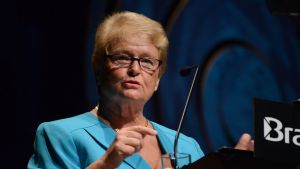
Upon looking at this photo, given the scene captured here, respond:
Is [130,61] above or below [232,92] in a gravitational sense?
above

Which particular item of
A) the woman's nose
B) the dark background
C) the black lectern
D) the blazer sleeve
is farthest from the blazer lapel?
the dark background

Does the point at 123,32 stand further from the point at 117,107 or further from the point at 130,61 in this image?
the point at 117,107

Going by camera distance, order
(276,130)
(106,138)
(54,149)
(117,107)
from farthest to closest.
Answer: (117,107) < (106,138) < (54,149) < (276,130)

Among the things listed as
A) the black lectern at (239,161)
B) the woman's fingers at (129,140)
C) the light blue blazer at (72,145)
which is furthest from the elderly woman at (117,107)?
the black lectern at (239,161)

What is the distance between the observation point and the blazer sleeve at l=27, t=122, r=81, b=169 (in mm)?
2070

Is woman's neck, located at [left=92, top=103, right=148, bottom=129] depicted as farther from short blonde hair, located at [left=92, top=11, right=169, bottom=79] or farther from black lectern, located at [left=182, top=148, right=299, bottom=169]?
black lectern, located at [left=182, top=148, right=299, bottom=169]

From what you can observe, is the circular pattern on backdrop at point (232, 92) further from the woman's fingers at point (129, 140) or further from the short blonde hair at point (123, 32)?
the woman's fingers at point (129, 140)

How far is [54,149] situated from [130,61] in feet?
1.42

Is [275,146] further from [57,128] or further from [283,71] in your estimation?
[283,71]

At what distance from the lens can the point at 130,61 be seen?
228 cm

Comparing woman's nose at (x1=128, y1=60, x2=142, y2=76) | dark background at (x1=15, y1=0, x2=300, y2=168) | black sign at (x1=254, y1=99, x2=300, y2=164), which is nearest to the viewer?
black sign at (x1=254, y1=99, x2=300, y2=164)

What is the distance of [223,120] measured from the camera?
3619 mm

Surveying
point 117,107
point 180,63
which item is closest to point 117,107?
point 117,107

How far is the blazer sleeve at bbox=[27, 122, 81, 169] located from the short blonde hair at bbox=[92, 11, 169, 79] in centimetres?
37
